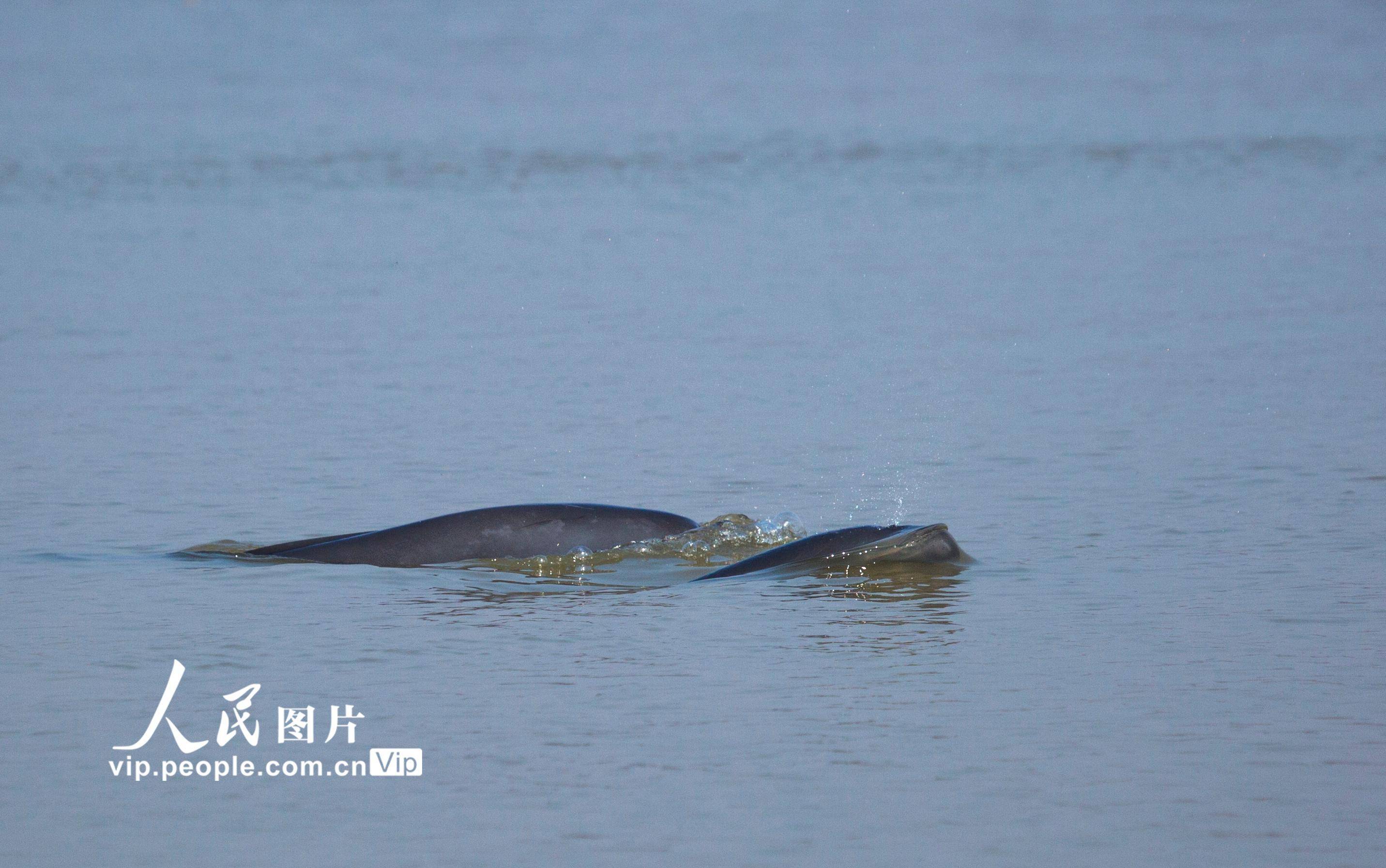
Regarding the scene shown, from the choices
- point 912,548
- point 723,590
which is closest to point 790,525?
point 912,548

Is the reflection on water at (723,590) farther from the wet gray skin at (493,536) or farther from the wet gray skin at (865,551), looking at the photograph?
the wet gray skin at (493,536)

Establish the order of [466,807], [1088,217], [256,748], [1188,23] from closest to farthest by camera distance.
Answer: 1. [466,807]
2. [256,748]
3. [1088,217]
4. [1188,23]

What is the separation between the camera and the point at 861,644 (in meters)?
9.08

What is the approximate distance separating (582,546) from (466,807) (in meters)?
4.30

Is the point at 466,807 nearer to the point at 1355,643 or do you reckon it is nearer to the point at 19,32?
the point at 1355,643

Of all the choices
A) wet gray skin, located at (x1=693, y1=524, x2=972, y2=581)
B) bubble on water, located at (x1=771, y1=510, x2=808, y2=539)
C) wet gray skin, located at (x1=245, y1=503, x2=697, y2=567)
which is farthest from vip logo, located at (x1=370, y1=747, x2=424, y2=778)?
bubble on water, located at (x1=771, y1=510, x2=808, y2=539)

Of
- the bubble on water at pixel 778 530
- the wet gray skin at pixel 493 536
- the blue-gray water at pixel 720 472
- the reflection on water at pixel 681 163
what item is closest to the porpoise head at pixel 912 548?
the blue-gray water at pixel 720 472

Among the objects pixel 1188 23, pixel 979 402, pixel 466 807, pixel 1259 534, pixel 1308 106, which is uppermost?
pixel 1188 23

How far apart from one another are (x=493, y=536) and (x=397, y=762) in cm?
386

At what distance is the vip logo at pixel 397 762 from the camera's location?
7.38 m

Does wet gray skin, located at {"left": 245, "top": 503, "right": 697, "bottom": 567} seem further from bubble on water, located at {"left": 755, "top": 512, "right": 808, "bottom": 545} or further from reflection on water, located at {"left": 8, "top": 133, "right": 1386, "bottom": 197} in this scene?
reflection on water, located at {"left": 8, "top": 133, "right": 1386, "bottom": 197}

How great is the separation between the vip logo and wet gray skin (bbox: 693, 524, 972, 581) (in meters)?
3.20

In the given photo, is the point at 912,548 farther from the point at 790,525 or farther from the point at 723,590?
the point at 790,525

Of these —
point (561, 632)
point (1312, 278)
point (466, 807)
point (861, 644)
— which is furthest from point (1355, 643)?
point (1312, 278)
